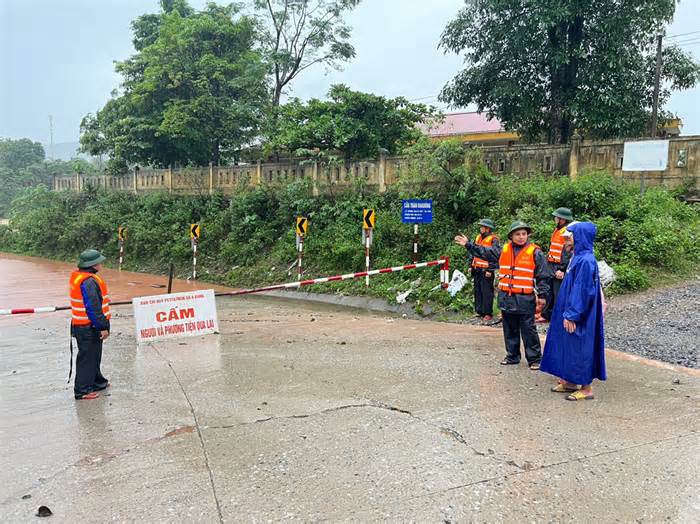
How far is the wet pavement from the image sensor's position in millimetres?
3500

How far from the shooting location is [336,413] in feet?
16.7

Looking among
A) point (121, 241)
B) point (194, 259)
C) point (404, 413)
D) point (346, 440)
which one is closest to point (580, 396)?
point (404, 413)

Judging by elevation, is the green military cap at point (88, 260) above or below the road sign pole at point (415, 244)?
above

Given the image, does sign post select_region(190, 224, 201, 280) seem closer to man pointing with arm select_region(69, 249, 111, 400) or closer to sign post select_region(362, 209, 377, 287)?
sign post select_region(362, 209, 377, 287)

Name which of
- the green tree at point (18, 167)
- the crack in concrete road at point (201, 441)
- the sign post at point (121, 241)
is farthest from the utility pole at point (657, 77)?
the green tree at point (18, 167)

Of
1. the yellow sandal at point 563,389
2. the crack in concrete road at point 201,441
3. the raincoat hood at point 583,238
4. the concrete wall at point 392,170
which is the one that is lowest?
the crack in concrete road at point 201,441

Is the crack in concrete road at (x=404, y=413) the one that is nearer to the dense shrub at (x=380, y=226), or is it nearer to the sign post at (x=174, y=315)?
the sign post at (x=174, y=315)

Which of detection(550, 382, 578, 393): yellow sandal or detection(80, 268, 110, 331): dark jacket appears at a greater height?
detection(80, 268, 110, 331): dark jacket

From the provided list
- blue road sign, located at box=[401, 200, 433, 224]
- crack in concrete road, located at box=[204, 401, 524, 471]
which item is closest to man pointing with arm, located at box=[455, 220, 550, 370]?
crack in concrete road, located at box=[204, 401, 524, 471]

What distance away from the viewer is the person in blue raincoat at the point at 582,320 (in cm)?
506

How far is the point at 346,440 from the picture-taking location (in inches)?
176

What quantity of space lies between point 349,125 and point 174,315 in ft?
36.7

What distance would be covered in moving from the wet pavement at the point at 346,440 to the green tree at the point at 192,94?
712 inches

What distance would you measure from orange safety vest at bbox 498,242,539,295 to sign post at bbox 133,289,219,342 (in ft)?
15.9
